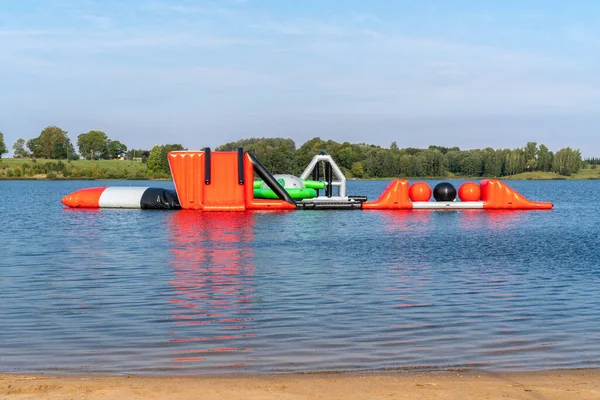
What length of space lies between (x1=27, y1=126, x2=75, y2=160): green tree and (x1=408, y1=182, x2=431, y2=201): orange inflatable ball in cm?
15686

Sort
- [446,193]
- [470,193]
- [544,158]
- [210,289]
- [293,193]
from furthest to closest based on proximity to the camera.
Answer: [544,158]
[293,193]
[446,193]
[470,193]
[210,289]

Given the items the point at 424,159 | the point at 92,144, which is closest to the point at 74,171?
the point at 92,144

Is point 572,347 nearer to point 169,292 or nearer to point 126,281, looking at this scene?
point 169,292

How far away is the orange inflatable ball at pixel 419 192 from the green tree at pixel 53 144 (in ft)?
515

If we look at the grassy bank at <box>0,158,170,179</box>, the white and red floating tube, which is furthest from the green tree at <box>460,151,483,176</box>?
the white and red floating tube

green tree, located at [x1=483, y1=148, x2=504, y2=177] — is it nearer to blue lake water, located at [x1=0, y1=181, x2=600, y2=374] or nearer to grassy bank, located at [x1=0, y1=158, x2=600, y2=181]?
grassy bank, located at [x1=0, y1=158, x2=600, y2=181]

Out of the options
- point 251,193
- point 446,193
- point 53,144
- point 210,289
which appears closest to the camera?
point 210,289

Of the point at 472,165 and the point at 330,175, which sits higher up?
the point at 472,165

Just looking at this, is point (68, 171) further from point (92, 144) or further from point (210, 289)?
point (210, 289)

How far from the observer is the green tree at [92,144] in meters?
191

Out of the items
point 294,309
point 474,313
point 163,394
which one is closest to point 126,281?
point 294,309

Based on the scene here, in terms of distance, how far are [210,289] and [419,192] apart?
2839cm

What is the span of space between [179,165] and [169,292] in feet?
79.4

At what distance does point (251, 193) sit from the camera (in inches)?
1548
